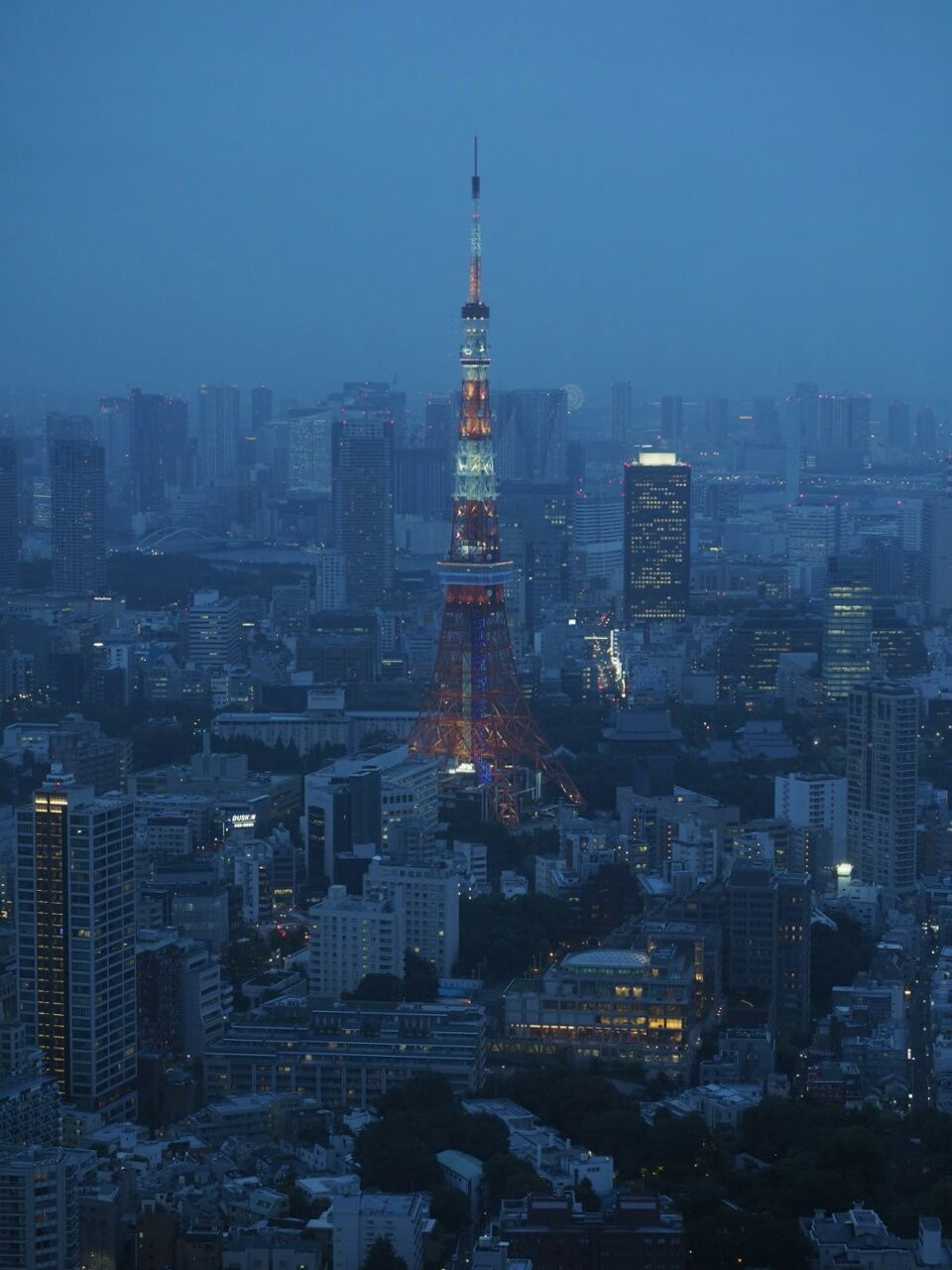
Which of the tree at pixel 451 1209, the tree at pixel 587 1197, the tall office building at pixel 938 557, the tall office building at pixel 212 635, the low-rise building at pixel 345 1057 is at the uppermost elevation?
the tall office building at pixel 938 557

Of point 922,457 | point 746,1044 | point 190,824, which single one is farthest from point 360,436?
point 746,1044

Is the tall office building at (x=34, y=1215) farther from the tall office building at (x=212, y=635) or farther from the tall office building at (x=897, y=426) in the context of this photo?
the tall office building at (x=897, y=426)

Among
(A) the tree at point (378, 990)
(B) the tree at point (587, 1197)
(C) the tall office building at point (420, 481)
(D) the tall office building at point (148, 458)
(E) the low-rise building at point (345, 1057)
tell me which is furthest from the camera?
(D) the tall office building at point (148, 458)

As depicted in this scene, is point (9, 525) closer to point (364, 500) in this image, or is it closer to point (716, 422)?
point (364, 500)

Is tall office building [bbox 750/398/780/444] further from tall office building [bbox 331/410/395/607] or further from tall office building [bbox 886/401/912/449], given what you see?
tall office building [bbox 331/410/395/607]

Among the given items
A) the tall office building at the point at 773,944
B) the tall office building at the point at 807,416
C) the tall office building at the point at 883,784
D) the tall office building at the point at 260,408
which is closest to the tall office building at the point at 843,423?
the tall office building at the point at 807,416

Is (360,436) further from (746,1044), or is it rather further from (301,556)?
(746,1044)
